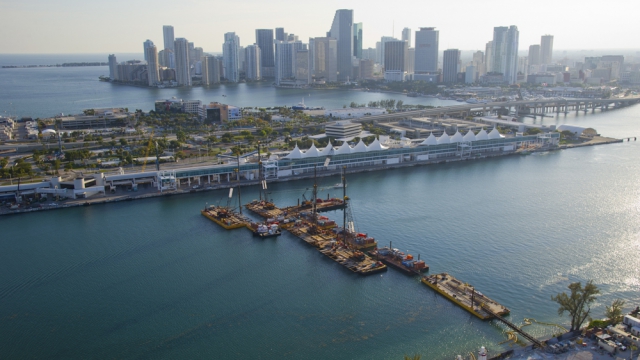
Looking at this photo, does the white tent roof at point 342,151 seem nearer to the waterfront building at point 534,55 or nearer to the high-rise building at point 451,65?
the high-rise building at point 451,65

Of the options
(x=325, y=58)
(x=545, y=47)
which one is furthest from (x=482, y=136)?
(x=545, y=47)

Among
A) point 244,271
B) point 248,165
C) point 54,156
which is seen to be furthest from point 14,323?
point 54,156

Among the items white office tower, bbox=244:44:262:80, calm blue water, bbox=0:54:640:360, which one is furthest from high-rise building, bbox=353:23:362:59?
calm blue water, bbox=0:54:640:360

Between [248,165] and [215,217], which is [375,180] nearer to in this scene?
[248,165]

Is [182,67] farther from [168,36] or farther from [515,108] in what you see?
[168,36]

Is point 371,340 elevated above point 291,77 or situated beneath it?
situated beneath

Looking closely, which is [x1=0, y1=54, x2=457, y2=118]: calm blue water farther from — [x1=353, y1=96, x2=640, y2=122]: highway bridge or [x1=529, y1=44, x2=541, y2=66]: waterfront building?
[x1=529, y1=44, x2=541, y2=66]: waterfront building

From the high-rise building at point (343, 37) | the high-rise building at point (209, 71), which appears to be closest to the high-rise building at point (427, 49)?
the high-rise building at point (343, 37)

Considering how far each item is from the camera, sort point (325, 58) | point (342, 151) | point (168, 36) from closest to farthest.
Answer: point (342, 151), point (325, 58), point (168, 36)
